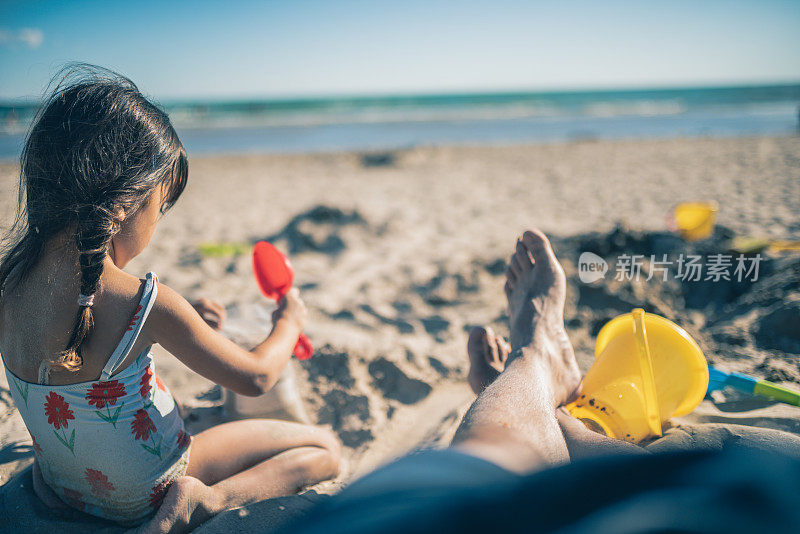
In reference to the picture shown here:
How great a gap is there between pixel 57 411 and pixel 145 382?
0.18 metres

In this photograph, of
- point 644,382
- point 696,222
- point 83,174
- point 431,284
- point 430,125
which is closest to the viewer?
point 83,174

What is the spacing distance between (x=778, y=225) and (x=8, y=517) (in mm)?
4355

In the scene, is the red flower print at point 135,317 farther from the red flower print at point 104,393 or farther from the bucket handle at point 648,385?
the bucket handle at point 648,385

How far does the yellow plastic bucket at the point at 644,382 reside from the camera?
54.9 inches

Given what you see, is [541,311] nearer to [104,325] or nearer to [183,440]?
[183,440]

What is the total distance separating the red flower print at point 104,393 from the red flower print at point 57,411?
0.19 feet

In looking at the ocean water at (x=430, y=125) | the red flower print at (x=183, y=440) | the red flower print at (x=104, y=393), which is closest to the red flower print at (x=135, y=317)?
the red flower print at (x=104, y=393)

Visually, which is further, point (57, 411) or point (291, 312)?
point (291, 312)

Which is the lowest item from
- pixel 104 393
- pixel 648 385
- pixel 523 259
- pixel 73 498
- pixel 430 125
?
pixel 73 498

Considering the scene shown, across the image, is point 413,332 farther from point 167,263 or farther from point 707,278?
point 167,263

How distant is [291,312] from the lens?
4.63ft

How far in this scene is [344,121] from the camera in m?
16.4

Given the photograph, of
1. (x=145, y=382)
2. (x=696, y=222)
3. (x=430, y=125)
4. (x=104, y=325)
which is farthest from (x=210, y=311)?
(x=430, y=125)

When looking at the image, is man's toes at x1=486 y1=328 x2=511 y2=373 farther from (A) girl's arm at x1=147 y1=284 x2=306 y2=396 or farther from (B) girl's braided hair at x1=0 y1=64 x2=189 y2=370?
(B) girl's braided hair at x1=0 y1=64 x2=189 y2=370
